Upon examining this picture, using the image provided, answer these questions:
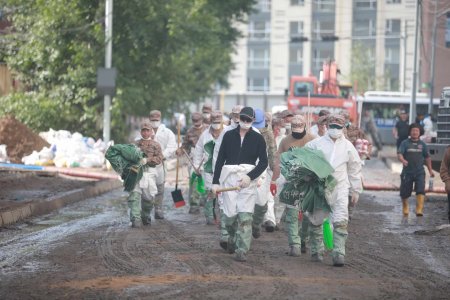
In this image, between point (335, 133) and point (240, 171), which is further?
point (240, 171)

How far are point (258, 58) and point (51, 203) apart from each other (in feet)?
267

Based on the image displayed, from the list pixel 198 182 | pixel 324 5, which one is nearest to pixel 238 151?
pixel 198 182

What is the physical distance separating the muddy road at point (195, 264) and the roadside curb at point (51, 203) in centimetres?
29

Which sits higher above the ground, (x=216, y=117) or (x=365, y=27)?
(x=365, y=27)

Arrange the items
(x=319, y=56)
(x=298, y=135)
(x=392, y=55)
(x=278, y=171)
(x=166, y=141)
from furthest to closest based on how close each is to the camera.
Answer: (x=319, y=56)
(x=392, y=55)
(x=166, y=141)
(x=298, y=135)
(x=278, y=171)

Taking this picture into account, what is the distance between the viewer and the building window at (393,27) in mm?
88188

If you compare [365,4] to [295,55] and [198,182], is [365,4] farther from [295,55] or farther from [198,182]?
[198,182]

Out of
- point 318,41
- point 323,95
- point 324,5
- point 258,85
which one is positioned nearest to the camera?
point 323,95

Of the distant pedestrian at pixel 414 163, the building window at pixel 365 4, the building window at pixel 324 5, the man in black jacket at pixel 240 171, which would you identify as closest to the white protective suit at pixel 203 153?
the man in black jacket at pixel 240 171

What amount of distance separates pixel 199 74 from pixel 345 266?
46.3 metres

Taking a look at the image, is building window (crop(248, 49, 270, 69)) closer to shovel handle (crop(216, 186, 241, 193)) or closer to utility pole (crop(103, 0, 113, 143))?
utility pole (crop(103, 0, 113, 143))

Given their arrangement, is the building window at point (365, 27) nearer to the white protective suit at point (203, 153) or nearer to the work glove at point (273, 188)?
the white protective suit at point (203, 153)

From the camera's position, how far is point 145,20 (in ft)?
124

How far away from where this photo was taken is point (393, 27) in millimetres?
88875
